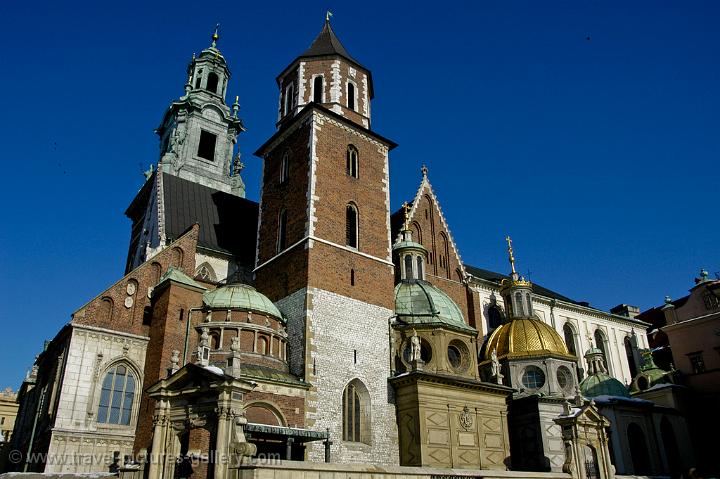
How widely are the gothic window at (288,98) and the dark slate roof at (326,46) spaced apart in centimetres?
174

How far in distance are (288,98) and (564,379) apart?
19.7m

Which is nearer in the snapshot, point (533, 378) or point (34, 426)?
point (34, 426)

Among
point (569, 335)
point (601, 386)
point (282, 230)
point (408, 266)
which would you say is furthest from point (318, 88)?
point (569, 335)

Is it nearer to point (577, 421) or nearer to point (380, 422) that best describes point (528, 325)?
point (577, 421)

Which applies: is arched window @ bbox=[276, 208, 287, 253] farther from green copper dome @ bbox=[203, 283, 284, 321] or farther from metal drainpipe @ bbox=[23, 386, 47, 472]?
metal drainpipe @ bbox=[23, 386, 47, 472]

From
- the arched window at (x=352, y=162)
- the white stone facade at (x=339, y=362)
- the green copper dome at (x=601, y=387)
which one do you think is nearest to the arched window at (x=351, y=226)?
the arched window at (x=352, y=162)

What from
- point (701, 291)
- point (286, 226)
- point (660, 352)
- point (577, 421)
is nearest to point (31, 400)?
point (286, 226)

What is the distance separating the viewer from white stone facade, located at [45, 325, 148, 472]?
21.3 metres

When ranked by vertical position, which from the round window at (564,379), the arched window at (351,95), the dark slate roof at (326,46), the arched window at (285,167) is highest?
the dark slate roof at (326,46)

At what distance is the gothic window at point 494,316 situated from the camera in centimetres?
3641

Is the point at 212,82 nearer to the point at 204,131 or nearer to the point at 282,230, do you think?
the point at 204,131

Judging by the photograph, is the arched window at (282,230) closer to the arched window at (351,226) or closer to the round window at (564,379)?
the arched window at (351,226)

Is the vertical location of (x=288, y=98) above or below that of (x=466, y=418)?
above

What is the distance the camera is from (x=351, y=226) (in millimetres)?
27531
